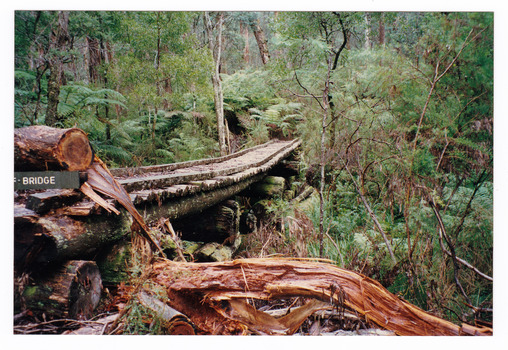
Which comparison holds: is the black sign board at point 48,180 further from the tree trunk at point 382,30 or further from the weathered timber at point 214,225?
the tree trunk at point 382,30

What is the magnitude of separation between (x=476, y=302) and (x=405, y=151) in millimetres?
1404

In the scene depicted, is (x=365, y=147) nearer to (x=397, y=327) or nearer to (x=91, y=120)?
(x=397, y=327)

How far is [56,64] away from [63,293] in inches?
89.3

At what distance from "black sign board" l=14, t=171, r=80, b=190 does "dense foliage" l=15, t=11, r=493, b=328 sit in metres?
0.49

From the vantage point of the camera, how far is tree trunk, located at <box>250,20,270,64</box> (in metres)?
3.02

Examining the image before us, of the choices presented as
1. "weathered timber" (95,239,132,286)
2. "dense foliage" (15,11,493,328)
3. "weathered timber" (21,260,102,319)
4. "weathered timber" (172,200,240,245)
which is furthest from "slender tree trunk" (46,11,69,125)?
"weathered timber" (172,200,240,245)

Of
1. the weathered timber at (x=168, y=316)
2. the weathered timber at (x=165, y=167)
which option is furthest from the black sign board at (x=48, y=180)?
the weathered timber at (x=168, y=316)

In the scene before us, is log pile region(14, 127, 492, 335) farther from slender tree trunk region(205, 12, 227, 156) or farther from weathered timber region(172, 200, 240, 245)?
slender tree trunk region(205, 12, 227, 156)

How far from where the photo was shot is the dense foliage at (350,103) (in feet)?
7.75

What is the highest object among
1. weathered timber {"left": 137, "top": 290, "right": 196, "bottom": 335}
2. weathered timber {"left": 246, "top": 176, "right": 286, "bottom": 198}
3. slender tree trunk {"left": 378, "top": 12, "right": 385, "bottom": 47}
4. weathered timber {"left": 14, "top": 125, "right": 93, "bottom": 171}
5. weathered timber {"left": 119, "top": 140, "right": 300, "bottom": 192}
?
slender tree trunk {"left": 378, "top": 12, "right": 385, "bottom": 47}

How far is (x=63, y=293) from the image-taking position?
1733 millimetres

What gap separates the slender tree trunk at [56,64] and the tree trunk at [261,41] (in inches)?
68.6

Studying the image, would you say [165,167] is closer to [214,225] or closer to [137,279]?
[214,225]
